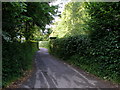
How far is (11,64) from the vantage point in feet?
14.0

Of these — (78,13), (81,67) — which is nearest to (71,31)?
(78,13)

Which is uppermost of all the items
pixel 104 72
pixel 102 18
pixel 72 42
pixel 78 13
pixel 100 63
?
pixel 78 13

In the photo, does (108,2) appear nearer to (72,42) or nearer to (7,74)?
(72,42)

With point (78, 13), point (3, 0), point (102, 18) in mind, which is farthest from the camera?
point (78, 13)

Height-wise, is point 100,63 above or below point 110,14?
below

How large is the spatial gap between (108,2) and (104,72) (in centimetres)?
342

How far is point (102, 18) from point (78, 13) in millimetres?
9014

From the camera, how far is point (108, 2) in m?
4.84

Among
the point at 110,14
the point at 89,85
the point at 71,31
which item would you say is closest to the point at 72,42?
the point at 110,14

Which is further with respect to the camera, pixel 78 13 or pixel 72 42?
pixel 78 13

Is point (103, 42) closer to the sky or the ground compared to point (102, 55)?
closer to the sky

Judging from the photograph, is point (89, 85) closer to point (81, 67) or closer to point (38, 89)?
point (38, 89)

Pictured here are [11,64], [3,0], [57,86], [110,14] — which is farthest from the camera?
[110,14]

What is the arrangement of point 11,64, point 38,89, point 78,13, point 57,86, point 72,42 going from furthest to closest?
1. point 78,13
2. point 72,42
3. point 11,64
4. point 57,86
5. point 38,89
